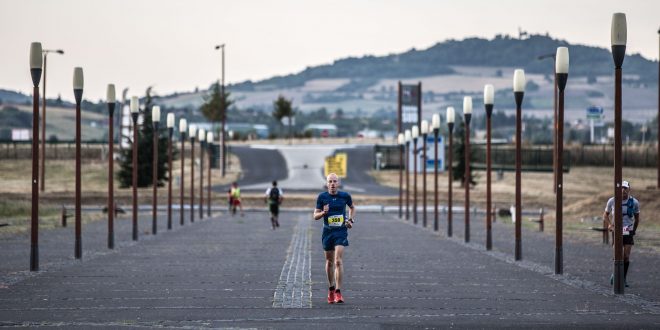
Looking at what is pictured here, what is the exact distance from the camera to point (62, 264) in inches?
1049

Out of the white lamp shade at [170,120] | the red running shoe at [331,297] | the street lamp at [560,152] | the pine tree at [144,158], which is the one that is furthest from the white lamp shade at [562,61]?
the pine tree at [144,158]

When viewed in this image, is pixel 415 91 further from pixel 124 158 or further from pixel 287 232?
pixel 287 232

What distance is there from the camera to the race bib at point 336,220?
18.9 metres

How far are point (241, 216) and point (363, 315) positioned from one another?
143 feet

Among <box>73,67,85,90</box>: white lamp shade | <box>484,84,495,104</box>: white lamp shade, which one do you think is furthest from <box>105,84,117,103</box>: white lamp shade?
<box>484,84,495,104</box>: white lamp shade

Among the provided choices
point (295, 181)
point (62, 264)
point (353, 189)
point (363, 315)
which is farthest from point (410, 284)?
point (295, 181)

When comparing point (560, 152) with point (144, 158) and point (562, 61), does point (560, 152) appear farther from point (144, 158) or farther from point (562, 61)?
point (144, 158)

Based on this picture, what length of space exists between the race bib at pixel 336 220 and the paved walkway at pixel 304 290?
3.43ft

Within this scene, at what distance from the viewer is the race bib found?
61.9ft

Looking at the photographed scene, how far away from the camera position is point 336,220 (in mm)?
18906

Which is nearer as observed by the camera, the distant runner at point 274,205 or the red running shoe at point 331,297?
the red running shoe at point 331,297

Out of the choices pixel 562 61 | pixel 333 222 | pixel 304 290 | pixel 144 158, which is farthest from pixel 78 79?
pixel 144 158

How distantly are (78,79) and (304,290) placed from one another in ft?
36.8

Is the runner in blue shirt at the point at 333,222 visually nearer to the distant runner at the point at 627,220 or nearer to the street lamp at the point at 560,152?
the distant runner at the point at 627,220
